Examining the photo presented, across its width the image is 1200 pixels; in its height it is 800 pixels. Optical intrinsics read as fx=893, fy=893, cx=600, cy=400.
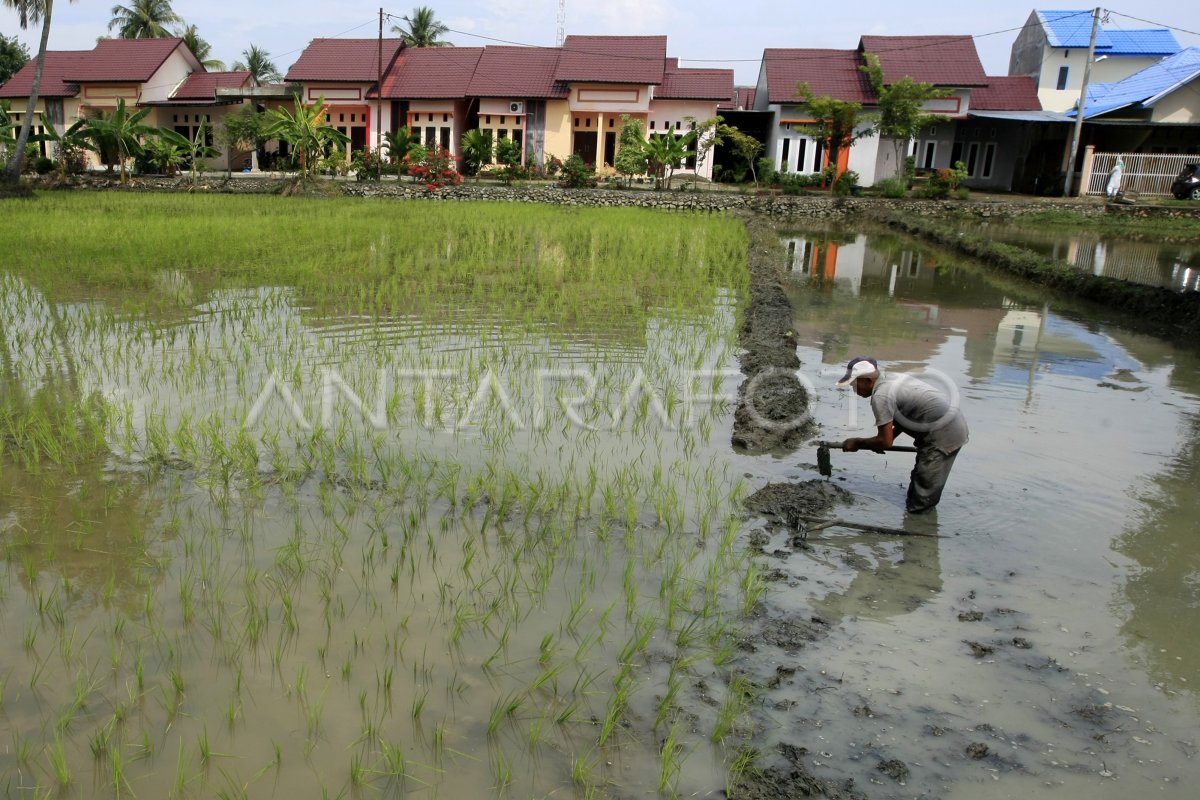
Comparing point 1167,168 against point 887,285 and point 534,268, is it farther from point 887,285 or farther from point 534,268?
point 534,268

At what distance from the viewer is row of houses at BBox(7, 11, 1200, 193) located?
23.3 m

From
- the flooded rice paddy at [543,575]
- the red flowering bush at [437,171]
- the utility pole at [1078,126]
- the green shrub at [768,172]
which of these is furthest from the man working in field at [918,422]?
the utility pole at [1078,126]

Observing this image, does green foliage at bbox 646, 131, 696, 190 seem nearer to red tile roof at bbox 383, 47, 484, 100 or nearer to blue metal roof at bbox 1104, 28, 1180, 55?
red tile roof at bbox 383, 47, 484, 100

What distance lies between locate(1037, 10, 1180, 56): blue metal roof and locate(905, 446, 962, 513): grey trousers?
2671 centimetres

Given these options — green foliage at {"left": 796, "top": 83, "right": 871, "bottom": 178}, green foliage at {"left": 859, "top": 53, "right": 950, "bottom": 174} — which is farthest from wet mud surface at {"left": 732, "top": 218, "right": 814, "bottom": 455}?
green foliage at {"left": 859, "top": 53, "right": 950, "bottom": 174}

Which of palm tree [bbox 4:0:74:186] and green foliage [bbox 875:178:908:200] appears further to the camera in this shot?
green foliage [bbox 875:178:908:200]

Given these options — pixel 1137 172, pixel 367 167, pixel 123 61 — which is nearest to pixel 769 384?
pixel 367 167

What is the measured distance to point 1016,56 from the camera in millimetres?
29469

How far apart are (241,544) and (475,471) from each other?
1.16m

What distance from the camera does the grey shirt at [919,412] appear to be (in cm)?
389

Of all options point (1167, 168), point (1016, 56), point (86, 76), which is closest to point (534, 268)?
point (1167, 168)

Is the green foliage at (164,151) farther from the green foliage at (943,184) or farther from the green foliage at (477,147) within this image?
the green foliage at (943,184)

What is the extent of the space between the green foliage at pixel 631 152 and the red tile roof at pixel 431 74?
479 cm

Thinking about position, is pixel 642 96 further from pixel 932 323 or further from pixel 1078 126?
pixel 932 323
